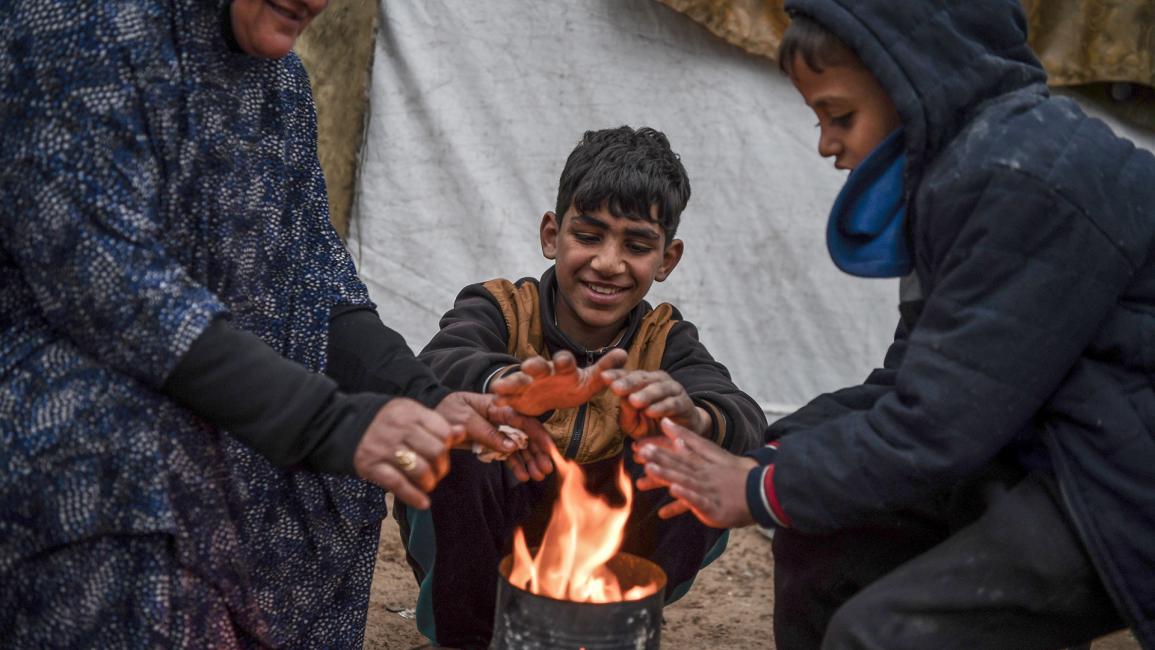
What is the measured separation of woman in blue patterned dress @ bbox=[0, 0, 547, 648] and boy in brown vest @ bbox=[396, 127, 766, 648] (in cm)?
61

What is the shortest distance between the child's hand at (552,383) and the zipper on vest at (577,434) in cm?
43

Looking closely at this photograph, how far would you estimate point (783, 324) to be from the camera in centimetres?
420

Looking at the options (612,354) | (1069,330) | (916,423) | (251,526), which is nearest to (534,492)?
(612,354)

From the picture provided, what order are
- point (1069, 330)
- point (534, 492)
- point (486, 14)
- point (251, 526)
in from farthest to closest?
point (486, 14), point (534, 492), point (251, 526), point (1069, 330)

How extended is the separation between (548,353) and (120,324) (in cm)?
137

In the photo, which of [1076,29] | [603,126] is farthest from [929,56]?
[603,126]

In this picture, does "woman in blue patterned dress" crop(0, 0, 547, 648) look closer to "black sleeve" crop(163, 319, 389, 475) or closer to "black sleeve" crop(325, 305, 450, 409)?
"black sleeve" crop(163, 319, 389, 475)

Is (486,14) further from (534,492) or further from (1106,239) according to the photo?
(1106,239)

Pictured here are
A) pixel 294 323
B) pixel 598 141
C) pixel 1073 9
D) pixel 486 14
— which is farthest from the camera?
pixel 486 14

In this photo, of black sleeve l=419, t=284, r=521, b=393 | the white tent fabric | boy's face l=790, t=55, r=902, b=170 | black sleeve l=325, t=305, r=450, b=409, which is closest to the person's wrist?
black sleeve l=419, t=284, r=521, b=393

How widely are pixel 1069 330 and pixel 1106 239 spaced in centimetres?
16

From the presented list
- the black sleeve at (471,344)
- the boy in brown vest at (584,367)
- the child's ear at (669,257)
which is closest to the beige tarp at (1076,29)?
the boy in brown vest at (584,367)

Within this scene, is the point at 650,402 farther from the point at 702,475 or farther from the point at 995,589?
the point at 995,589

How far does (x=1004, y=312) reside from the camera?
1.79 meters
